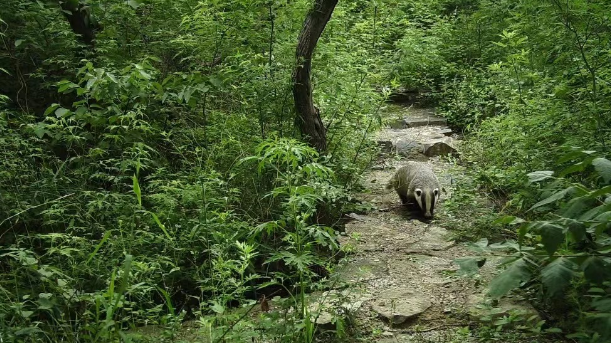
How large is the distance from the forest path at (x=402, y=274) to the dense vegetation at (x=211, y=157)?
0.37 metres

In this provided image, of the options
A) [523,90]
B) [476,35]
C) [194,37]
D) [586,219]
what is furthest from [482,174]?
[476,35]

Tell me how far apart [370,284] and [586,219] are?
2.88 metres

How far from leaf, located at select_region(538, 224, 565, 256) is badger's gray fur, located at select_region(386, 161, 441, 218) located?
14.5ft

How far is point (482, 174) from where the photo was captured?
6926 millimetres

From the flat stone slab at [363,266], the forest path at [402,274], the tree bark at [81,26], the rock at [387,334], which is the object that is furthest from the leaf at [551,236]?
the tree bark at [81,26]

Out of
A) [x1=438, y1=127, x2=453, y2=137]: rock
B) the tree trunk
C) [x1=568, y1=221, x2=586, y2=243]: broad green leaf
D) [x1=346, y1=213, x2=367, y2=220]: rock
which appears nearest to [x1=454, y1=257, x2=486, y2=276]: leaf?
[x1=568, y1=221, x2=586, y2=243]: broad green leaf

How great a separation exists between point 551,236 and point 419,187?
453 cm

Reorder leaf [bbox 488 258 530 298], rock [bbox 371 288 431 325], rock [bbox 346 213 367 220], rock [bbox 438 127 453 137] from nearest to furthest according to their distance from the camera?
leaf [bbox 488 258 530 298], rock [bbox 371 288 431 325], rock [bbox 346 213 367 220], rock [bbox 438 127 453 137]

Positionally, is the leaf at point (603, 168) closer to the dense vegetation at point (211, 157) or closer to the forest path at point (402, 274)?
the dense vegetation at point (211, 157)

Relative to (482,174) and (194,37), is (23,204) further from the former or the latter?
(482,174)

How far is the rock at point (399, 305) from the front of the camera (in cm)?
428

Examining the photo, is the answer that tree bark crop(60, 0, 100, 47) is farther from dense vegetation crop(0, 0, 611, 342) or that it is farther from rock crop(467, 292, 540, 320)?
rock crop(467, 292, 540, 320)

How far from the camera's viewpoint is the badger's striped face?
6.57 m

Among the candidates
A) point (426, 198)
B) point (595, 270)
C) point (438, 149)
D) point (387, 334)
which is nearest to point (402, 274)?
point (387, 334)
